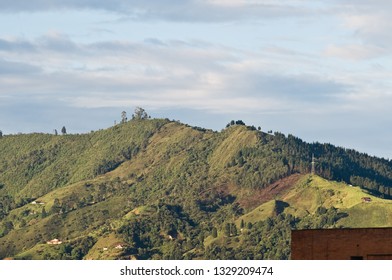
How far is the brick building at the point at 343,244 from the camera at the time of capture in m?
120

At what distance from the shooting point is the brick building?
120438mm

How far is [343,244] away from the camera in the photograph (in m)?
123
